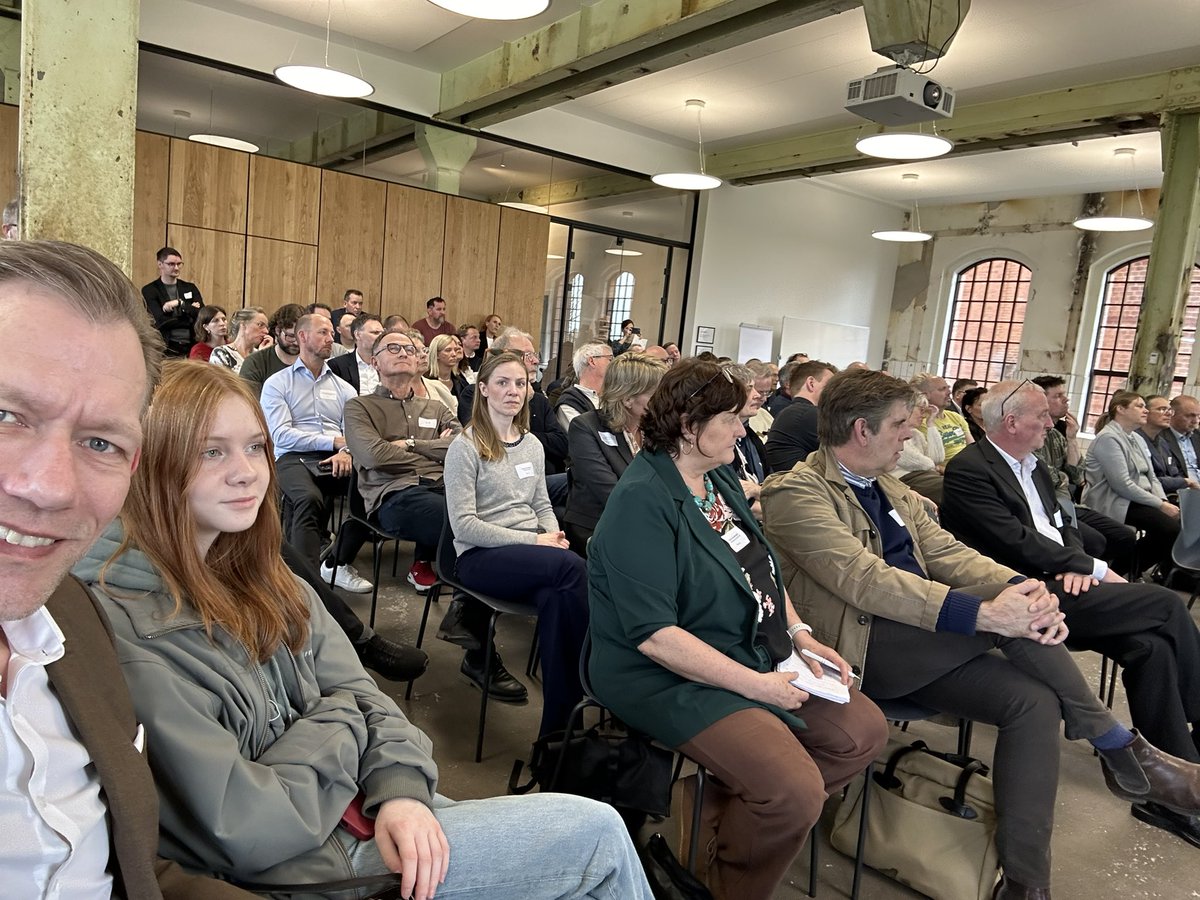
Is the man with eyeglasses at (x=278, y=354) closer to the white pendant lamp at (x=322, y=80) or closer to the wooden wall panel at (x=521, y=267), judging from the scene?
the white pendant lamp at (x=322, y=80)

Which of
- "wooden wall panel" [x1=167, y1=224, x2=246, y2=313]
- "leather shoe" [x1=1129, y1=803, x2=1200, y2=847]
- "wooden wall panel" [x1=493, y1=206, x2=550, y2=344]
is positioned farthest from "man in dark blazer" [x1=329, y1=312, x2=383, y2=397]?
"wooden wall panel" [x1=493, y1=206, x2=550, y2=344]

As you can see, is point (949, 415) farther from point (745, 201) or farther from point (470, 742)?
point (745, 201)

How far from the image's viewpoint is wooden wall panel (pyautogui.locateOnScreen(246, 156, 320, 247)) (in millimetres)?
7473

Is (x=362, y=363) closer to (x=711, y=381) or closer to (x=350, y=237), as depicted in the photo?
(x=711, y=381)

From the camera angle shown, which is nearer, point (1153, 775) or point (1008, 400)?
point (1153, 775)

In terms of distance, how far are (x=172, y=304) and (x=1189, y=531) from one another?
672cm

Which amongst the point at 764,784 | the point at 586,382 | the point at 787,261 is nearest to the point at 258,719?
the point at 764,784

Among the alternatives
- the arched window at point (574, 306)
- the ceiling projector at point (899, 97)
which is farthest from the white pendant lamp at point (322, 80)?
the arched window at point (574, 306)

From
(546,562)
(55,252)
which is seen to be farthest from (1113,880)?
(55,252)

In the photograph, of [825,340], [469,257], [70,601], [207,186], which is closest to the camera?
[70,601]

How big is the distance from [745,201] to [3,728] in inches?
427

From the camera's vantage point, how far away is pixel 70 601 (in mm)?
832

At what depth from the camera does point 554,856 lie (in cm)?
112

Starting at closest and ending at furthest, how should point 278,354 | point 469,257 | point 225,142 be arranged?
point 278,354
point 225,142
point 469,257
